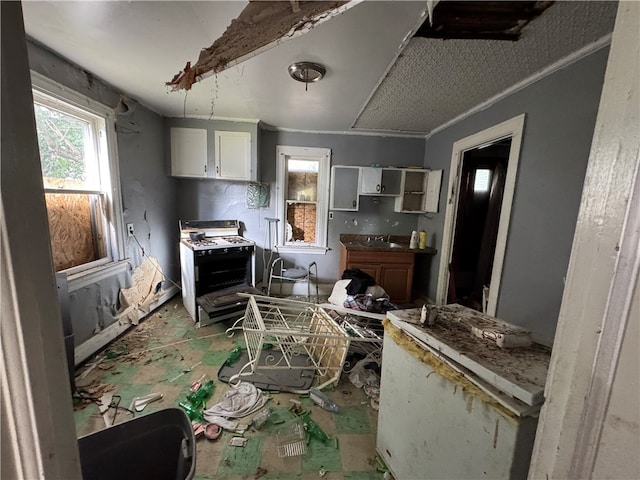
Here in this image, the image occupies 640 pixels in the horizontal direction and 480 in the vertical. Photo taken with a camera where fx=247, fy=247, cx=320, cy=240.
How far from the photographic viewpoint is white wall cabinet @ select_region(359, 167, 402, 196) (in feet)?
11.4

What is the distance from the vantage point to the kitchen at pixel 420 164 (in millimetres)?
1676

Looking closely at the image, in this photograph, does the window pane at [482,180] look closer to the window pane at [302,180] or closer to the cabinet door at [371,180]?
the cabinet door at [371,180]

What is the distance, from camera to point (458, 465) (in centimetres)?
88

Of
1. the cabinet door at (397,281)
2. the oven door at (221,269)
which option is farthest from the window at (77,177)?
the cabinet door at (397,281)

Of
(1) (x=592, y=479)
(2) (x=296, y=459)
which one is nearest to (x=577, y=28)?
(1) (x=592, y=479)

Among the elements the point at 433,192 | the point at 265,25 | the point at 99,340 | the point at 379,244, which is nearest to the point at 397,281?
the point at 379,244

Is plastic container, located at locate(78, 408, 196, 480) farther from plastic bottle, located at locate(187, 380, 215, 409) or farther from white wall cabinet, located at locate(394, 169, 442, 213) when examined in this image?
white wall cabinet, located at locate(394, 169, 442, 213)

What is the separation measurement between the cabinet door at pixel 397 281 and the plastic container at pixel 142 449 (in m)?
2.70

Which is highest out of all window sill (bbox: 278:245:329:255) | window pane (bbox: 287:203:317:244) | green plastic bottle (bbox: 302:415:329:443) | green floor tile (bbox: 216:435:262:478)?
window pane (bbox: 287:203:317:244)

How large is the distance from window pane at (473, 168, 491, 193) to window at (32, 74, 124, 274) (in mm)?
4498

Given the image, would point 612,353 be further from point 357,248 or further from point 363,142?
point 363,142

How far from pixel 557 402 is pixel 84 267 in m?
3.00

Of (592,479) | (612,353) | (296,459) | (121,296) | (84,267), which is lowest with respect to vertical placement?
(296,459)

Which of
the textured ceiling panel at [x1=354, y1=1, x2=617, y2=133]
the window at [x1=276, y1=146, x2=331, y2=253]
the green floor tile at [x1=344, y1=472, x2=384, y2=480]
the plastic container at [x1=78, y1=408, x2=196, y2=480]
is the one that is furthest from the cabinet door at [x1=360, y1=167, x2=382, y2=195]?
the plastic container at [x1=78, y1=408, x2=196, y2=480]
